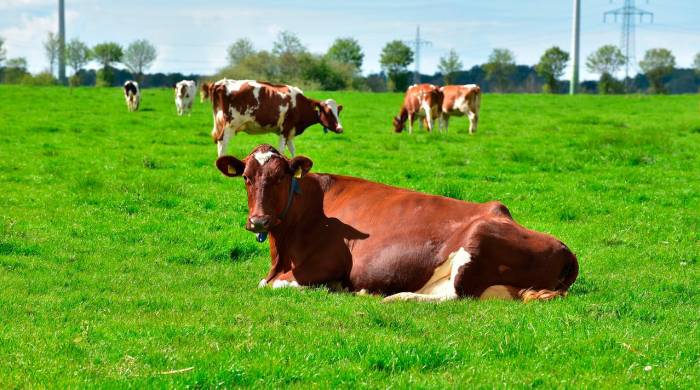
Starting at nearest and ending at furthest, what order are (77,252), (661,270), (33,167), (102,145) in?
(661,270), (77,252), (33,167), (102,145)

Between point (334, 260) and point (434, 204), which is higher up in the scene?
point (434, 204)

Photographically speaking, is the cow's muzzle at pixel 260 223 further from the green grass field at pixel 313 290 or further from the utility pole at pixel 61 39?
the utility pole at pixel 61 39

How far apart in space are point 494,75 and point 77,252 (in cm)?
12869

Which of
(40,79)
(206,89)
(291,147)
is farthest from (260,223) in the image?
(40,79)

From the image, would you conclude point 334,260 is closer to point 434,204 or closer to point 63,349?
point 434,204

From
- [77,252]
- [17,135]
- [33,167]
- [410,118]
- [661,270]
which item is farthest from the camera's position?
[410,118]

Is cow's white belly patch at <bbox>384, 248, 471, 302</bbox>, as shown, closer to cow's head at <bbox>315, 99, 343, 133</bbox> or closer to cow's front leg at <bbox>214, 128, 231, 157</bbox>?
cow's front leg at <bbox>214, 128, 231, 157</bbox>

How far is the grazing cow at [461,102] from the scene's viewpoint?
2916cm

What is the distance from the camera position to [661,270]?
905 cm

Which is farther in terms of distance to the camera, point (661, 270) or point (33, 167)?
point (33, 167)

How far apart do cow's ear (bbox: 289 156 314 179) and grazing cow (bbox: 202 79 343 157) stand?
10.8 m

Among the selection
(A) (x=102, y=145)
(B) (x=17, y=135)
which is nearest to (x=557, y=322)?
Result: (A) (x=102, y=145)

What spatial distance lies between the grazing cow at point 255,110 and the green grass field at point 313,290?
0.64 metres

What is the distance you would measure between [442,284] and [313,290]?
119 cm
